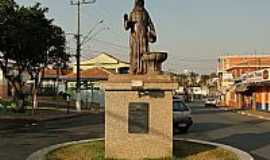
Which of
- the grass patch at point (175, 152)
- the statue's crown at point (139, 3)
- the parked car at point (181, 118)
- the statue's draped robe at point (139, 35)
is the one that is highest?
the statue's crown at point (139, 3)

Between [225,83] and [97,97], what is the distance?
29.5 meters

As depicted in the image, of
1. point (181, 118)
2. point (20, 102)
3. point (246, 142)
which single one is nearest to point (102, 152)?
point (246, 142)

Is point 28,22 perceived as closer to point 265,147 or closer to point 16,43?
point 16,43

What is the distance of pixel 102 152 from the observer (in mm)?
12727

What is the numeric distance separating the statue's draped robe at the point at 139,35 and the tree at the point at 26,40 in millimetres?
23537

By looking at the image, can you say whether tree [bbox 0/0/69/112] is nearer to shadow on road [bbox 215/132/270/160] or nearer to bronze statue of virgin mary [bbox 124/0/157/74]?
shadow on road [bbox 215/132/270/160]

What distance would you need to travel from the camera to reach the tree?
3566 centimetres

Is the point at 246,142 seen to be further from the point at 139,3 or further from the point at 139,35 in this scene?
the point at 139,3

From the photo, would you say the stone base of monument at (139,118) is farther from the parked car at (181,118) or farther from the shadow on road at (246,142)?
the parked car at (181,118)

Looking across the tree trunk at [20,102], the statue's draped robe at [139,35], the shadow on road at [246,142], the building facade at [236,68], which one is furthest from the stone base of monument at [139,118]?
the building facade at [236,68]

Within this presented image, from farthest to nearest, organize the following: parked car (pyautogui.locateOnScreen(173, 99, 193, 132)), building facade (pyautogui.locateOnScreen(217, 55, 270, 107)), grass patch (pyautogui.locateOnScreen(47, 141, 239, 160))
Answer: building facade (pyautogui.locateOnScreen(217, 55, 270, 107))
parked car (pyautogui.locateOnScreen(173, 99, 193, 132))
grass patch (pyautogui.locateOnScreen(47, 141, 239, 160))

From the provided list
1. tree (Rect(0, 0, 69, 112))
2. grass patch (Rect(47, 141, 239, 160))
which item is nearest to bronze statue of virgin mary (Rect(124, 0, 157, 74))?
grass patch (Rect(47, 141, 239, 160))

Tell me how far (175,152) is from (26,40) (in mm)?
25235

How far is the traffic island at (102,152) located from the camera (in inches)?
483
